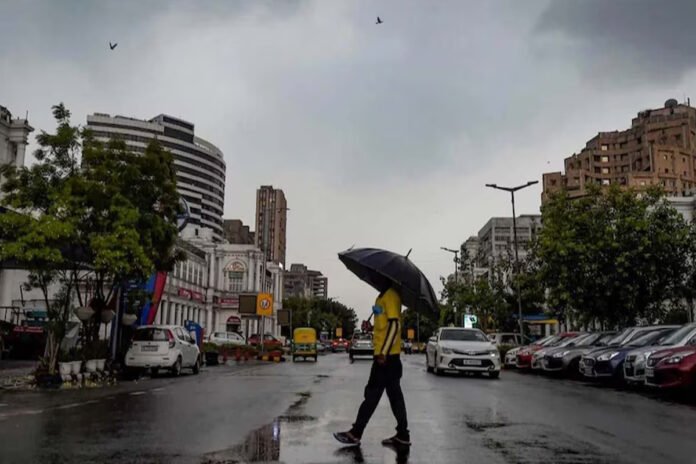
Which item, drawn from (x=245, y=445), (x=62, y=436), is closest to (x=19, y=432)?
(x=62, y=436)

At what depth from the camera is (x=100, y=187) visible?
18828 millimetres

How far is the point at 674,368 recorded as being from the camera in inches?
576

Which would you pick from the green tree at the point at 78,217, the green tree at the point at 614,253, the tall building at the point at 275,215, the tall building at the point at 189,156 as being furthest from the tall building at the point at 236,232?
the green tree at the point at 78,217

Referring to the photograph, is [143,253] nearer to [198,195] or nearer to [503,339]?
[503,339]

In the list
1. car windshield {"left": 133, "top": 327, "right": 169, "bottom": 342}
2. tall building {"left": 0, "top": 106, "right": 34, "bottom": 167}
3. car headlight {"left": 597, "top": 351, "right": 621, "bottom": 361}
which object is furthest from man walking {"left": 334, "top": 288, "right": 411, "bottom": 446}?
tall building {"left": 0, "top": 106, "right": 34, "bottom": 167}

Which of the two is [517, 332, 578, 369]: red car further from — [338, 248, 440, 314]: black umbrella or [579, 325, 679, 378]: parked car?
[338, 248, 440, 314]: black umbrella

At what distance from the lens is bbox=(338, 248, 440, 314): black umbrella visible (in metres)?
7.88

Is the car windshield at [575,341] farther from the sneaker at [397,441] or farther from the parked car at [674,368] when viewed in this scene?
the sneaker at [397,441]

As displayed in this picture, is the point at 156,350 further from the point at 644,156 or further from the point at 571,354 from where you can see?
the point at 644,156

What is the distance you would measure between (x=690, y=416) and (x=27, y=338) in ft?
92.9

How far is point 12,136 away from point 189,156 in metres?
97.2

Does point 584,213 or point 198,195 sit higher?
point 198,195

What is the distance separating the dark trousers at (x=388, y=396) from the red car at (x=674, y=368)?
9.32 meters

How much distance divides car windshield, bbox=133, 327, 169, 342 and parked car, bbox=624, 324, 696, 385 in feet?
44.9
